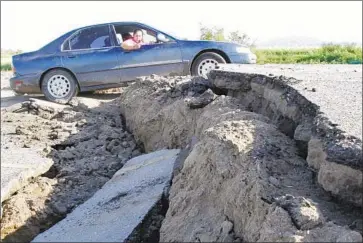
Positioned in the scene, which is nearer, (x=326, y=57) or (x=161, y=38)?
(x=161, y=38)

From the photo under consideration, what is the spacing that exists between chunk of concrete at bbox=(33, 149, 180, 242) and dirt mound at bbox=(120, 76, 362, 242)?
35 cm

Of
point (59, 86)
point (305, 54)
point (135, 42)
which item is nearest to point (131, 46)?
point (135, 42)

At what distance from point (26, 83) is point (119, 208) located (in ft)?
18.3

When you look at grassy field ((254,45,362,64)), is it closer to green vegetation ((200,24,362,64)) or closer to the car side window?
green vegetation ((200,24,362,64))

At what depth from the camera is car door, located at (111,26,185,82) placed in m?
9.30

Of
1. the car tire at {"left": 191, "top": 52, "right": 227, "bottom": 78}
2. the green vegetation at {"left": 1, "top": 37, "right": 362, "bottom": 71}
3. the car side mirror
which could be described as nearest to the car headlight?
the car tire at {"left": 191, "top": 52, "right": 227, "bottom": 78}

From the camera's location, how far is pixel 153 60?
9.34 metres

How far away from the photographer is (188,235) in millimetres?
3332

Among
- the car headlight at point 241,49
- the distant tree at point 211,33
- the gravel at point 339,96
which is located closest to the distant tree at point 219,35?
the distant tree at point 211,33

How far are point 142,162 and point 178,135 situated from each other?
600mm

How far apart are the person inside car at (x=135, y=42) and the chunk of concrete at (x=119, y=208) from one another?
14.2 feet

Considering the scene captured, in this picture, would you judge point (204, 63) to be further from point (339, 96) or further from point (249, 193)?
point (249, 193)

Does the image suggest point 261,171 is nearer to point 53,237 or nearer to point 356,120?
point 356,120

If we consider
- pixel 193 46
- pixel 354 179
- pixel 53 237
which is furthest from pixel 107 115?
pixel 354 179
